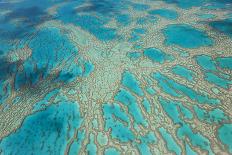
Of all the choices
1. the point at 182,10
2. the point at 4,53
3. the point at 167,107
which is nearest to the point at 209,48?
the point at 167,107

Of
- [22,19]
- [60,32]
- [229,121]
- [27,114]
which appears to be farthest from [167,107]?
[22,19]

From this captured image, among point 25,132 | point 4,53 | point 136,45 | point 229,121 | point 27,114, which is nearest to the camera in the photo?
point 229,121

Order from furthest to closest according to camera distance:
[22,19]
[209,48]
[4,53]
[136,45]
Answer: [22,19] < [4,53] < [136,45] < [209,48]

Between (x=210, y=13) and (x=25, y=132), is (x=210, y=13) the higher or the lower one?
the higher one

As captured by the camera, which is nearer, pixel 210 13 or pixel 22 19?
pixel 210 13

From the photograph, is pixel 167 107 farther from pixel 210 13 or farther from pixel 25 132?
pixel 210 13

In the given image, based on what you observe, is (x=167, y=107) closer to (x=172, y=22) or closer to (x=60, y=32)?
(x=172, y=22)
